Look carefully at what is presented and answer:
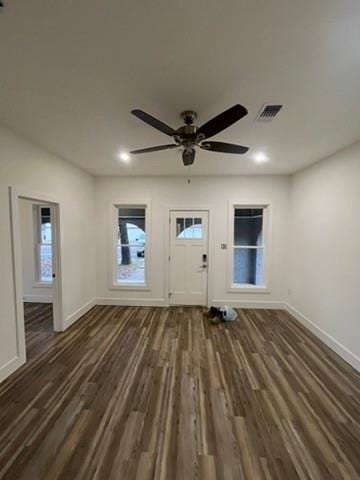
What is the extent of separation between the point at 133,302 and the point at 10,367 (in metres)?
2.57

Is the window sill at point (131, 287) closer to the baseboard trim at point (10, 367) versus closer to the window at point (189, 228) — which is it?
the window at point (189, 228)

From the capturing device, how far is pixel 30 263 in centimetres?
524

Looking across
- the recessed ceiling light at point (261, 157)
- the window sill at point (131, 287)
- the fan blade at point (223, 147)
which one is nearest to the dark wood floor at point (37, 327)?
the window sill at point (131, 287)

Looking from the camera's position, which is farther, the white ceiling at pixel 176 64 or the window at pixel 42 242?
the window at pixel 42 242

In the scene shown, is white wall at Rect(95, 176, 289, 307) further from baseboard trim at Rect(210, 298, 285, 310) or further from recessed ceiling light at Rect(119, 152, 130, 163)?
recessed ceiling light at Rect(119, 152, 130, 163)

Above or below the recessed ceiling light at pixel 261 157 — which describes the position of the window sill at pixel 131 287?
below

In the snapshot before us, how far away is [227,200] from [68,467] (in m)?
4.38

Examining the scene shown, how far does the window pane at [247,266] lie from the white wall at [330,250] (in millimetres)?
752

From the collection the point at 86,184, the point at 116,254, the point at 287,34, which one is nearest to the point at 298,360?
the point at 287,34

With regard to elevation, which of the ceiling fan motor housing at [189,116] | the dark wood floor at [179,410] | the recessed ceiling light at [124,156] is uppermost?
the recessed ceiling light at [124,156]

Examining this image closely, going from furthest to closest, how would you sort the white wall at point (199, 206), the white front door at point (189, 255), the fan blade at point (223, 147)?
1. the white front door at point (189, 255)
2. the white wall at point (199, 206)
3. the fan blade at point (223, 147)

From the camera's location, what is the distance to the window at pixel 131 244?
5.17 metres

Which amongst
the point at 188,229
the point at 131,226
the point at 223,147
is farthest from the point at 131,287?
the point at 223,147

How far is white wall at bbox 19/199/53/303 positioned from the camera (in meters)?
5.18
